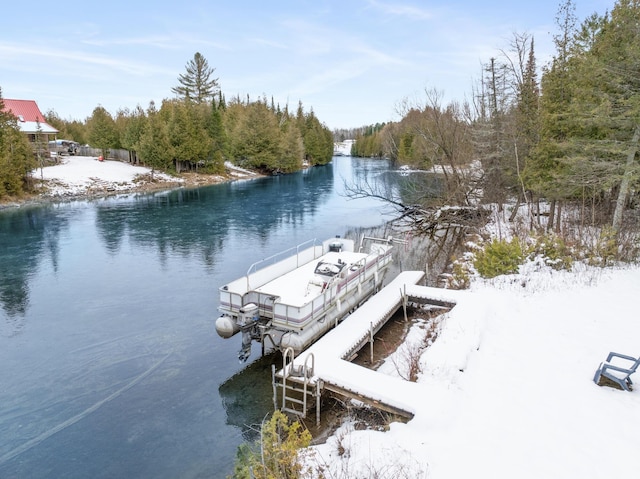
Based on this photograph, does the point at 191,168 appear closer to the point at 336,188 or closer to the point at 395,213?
the point at 336,188

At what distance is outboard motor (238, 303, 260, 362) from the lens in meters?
12.0

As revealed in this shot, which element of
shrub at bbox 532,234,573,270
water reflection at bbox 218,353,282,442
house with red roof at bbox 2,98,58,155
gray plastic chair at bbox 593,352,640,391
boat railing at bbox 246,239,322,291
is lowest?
water reflection at bbox 218,353,282,442

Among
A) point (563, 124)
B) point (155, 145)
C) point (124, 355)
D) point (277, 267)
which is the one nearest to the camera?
point (124, 355)

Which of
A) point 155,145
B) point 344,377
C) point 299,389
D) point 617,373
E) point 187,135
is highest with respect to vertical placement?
point 187,135

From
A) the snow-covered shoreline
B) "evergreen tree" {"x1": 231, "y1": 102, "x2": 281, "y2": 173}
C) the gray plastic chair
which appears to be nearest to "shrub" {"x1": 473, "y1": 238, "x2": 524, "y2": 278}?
the gray plastic chair

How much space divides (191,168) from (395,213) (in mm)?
35882

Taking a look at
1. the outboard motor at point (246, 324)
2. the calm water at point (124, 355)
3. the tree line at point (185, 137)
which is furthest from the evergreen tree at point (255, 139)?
the outboard motor at point (246, 324)

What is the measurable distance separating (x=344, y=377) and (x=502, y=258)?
30.3ft

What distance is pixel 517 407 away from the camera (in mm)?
8125

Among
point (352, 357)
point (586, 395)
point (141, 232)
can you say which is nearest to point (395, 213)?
point (141, 232)

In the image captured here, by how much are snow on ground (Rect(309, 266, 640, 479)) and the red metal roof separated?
216 ft

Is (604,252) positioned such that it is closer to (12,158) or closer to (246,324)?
(246,324)

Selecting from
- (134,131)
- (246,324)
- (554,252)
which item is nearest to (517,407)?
(246,324)

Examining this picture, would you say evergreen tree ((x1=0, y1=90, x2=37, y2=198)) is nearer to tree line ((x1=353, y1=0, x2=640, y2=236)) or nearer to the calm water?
the calm water
